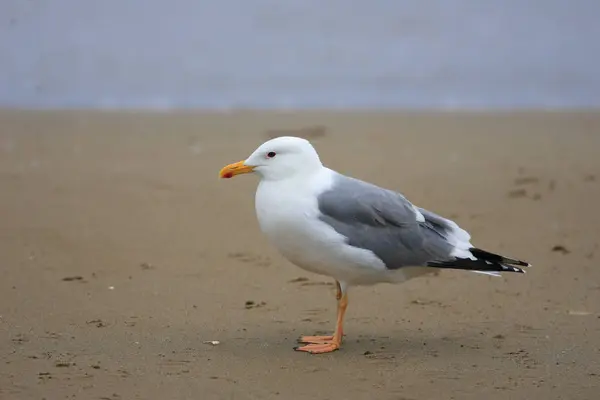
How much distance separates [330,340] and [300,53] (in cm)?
835

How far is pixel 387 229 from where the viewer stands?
5008mm

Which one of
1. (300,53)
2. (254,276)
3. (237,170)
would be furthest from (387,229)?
(300,53)

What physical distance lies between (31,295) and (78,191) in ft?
7.56

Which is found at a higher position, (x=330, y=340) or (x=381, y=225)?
(x=381, y=225)

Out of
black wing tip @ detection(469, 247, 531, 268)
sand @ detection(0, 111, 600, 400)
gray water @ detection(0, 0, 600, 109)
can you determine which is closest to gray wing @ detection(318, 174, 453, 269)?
black wing tip @ detection(469, 247, 531, 268)

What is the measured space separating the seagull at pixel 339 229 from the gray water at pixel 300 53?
263 inches

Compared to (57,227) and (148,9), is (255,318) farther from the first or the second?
(148,9)

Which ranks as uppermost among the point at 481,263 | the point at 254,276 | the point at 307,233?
the point at 307,233

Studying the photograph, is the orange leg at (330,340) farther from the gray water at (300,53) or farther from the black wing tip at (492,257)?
the gray water at (300,53)

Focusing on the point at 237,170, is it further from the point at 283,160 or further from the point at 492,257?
the point at 492,257

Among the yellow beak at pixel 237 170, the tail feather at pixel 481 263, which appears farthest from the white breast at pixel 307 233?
the tail feather at pixel 481 263

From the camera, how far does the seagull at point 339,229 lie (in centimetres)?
484

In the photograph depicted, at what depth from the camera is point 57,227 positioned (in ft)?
23.1

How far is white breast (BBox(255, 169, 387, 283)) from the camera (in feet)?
15.8
